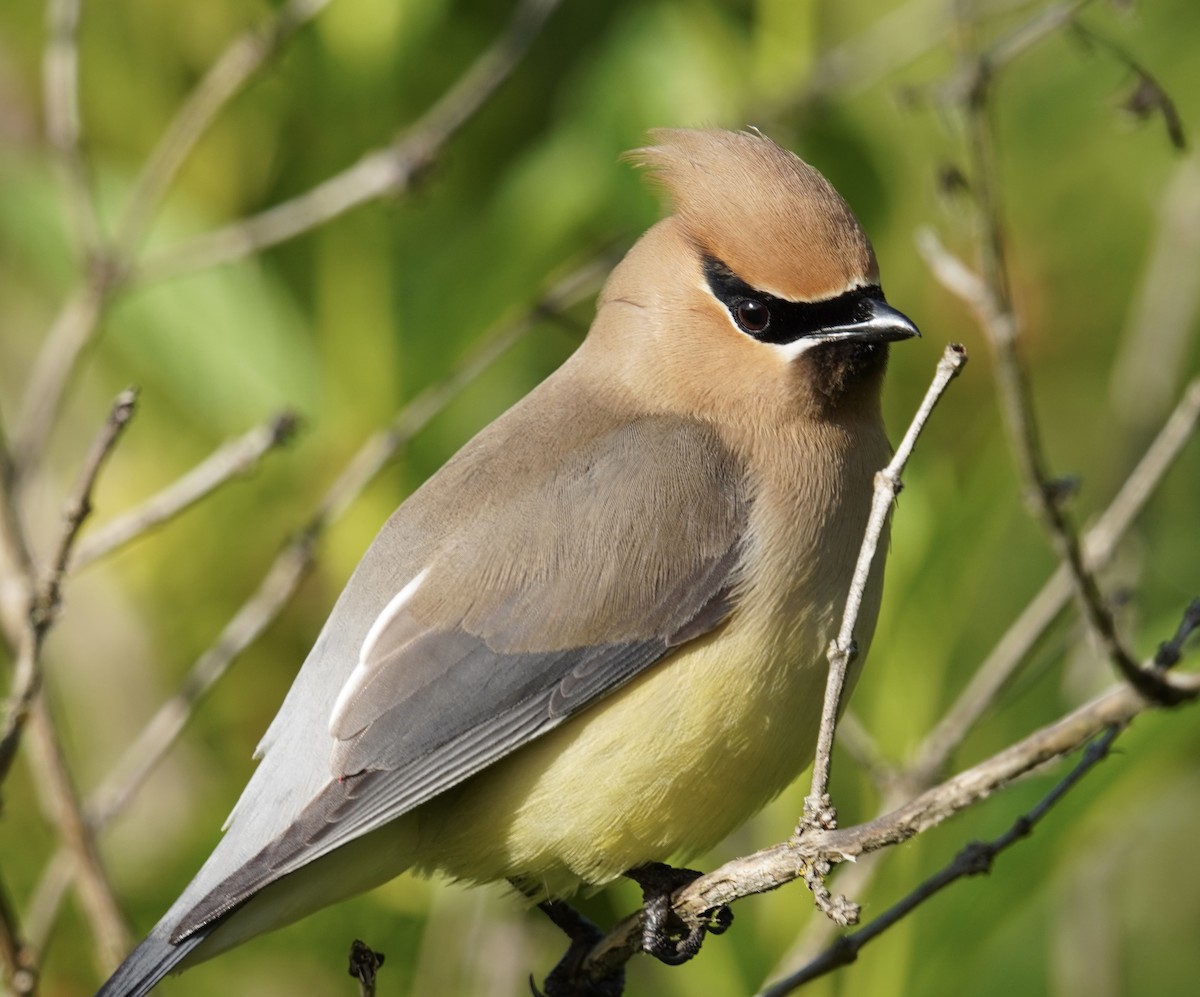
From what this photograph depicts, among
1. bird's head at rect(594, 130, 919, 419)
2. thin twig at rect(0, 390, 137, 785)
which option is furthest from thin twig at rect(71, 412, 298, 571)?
bird's head at rect(594, 130, 919, 419)

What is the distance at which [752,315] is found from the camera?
3568mm

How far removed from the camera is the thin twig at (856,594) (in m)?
2.59

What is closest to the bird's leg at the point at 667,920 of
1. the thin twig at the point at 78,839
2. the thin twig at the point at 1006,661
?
the thin twig at the point at 1006,661

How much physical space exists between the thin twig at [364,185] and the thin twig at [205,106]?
0.33ft

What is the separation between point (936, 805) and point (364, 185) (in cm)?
203

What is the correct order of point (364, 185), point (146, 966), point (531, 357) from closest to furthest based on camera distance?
point (146, 966), point (364, 185), point (531, 357)

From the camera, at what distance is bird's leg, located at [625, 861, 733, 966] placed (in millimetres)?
3316

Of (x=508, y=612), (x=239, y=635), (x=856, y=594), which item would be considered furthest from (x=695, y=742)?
Answer: (x=239, y=635)

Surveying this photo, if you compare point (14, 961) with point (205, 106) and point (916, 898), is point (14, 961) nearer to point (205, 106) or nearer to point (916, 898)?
point (916, 898)

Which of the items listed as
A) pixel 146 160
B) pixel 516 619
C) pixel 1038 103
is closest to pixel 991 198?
pixel 516 619

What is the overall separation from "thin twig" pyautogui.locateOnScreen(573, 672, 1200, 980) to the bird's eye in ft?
3.37

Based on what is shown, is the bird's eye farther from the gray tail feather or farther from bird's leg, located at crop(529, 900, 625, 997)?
the gray tail feather

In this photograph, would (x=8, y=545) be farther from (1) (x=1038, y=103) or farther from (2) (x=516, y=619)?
(1) (x=1038, y=103)

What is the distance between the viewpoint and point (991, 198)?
3031 millimetres
